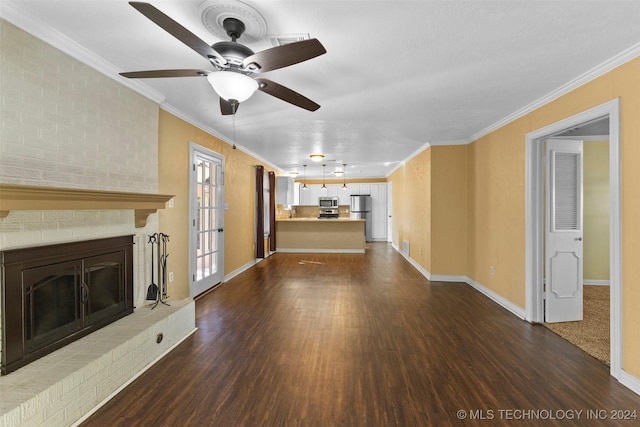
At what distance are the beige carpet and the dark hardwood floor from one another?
0.13 meters

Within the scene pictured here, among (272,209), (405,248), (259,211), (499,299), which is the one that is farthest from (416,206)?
(272,209)

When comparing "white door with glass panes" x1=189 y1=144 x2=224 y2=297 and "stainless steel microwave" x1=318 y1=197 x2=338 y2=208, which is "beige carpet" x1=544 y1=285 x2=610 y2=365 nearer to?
"white door with glass panes" x1=189 y1=144 x2=224 y2=297

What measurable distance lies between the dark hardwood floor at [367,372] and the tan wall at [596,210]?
2.43 metres

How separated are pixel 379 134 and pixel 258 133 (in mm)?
1909

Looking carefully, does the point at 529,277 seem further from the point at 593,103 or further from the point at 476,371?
the point at 593,103

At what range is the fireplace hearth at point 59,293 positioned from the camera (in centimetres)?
176

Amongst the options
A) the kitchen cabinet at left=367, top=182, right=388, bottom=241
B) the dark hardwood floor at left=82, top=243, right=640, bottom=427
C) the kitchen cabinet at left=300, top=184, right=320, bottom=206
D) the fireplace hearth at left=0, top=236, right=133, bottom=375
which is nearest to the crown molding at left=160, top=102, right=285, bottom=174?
the fireplace hearth at left=0, top=236, right=133, bottom=375

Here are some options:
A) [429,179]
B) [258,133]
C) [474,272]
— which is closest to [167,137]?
[258,133]

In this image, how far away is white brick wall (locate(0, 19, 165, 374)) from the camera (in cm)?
178

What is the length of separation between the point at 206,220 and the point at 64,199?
2493 millimetres

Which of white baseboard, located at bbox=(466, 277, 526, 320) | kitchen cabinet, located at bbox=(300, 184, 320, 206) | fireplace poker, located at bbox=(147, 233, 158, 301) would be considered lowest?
white baseboard, located at bbox=(466, 277, 526, 320)

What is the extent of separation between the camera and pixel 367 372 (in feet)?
7.39

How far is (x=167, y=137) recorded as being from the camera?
3.40 m

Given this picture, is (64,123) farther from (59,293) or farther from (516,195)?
(516,195)
